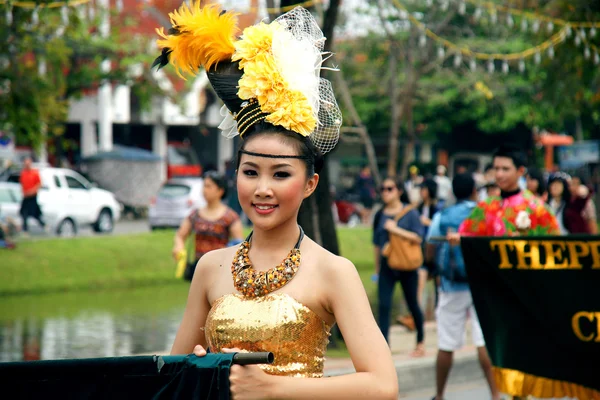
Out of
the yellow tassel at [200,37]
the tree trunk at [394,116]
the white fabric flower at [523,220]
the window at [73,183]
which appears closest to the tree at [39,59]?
the window at [73,183]

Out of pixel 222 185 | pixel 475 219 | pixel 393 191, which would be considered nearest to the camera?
pixel 475 219

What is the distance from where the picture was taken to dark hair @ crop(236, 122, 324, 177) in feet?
9.96

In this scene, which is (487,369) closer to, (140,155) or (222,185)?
(222,185)

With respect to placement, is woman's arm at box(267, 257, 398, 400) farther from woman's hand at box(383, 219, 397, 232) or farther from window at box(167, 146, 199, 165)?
window at box(167, 146, 199, 165)

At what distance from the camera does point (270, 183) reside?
9.80ft

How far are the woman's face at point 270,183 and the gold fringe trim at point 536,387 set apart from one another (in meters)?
4.09

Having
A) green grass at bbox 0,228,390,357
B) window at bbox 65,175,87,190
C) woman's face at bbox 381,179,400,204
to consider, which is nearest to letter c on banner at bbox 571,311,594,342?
woman's face at bbox 381,179,400,204

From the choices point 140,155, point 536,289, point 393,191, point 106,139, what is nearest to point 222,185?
point 393,191

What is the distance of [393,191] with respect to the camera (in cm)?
996

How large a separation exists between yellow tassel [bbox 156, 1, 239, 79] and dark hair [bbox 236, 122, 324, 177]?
0.28 m

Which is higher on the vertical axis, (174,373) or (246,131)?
(246,131)

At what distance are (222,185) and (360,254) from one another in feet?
39.4

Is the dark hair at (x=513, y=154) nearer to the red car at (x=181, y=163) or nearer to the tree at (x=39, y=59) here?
the tree at (x=39, y=59)

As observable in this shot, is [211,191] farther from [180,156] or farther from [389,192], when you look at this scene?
[180,156]
